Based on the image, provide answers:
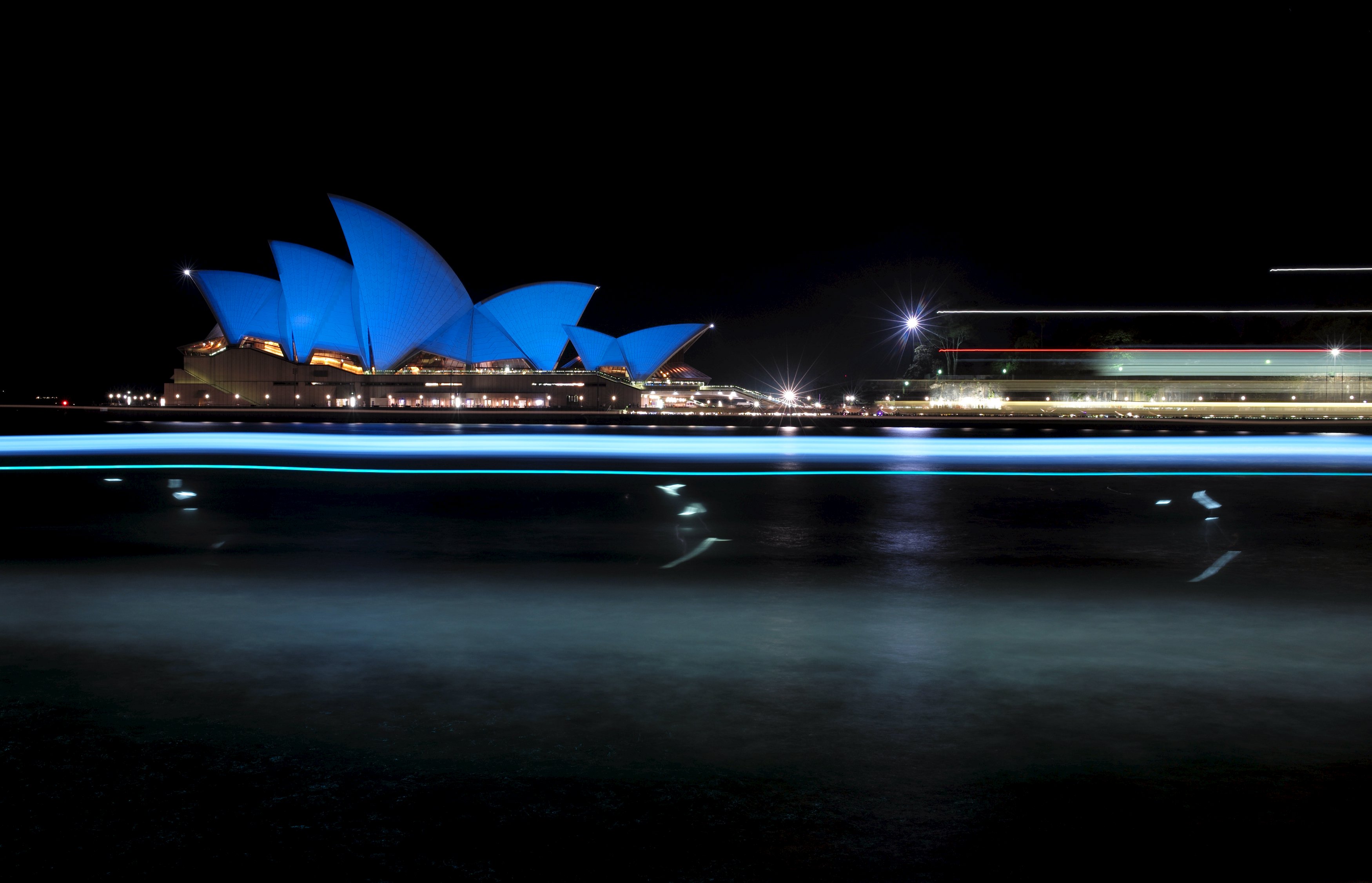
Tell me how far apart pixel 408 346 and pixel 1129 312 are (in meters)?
59.7

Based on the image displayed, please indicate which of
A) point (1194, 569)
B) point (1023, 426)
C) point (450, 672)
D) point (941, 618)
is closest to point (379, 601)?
point (450, 672)

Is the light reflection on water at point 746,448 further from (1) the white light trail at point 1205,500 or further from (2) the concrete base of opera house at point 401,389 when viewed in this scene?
(2) the concrete base of opera house at point 401,389

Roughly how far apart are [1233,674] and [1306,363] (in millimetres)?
80504

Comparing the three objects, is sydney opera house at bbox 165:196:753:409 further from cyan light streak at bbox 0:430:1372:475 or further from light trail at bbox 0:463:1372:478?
light trail at bbox 0:463:1372:478

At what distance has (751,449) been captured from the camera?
25.4 meters

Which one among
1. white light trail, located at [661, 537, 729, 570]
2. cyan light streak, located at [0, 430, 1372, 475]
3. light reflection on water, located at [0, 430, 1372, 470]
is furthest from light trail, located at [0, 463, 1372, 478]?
white light trail, located at [661, 537, 729, 570]

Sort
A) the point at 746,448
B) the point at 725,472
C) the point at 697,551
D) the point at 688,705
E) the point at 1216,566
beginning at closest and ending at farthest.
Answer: the point at 688,705 → the point at 1216,566 → the point at 697,551 → the point at 725,472 → the point at 746,448

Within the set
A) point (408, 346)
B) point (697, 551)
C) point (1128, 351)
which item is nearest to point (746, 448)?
point (697, 551)

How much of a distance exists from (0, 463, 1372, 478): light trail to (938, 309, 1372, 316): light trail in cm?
6853

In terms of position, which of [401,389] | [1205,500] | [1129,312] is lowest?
[1205,500]

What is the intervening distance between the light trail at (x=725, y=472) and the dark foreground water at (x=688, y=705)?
7593 mm

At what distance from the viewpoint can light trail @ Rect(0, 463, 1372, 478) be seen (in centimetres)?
1750

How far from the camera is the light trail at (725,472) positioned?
1750cm

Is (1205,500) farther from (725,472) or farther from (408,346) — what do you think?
(408,346)
